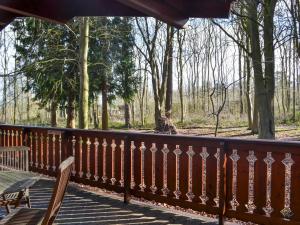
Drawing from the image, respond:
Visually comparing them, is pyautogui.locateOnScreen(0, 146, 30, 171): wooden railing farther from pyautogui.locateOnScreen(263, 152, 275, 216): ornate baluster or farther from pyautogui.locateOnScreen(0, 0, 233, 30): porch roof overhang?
pyautogui.locateOnScreen(263, 152, 275, 216): ornate baluster

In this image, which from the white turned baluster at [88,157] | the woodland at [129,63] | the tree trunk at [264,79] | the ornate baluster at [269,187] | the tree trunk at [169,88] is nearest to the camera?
the ornate baluster at [269,187]

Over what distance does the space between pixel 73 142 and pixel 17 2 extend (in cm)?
280

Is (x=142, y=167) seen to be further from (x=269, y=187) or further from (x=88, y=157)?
(x=269, y=187)

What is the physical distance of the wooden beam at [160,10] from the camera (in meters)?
3.80

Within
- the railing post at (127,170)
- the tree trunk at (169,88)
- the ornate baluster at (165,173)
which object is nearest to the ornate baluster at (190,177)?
the ornate baluster at (165,173)

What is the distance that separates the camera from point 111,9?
191 inches

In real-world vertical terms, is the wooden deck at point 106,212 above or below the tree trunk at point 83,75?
below

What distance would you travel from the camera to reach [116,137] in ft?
19.0

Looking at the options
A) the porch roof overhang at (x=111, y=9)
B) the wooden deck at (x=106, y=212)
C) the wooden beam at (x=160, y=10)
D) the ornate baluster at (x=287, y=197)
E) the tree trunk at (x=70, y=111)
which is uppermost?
the porch roof overhang at (x=111, y=9)

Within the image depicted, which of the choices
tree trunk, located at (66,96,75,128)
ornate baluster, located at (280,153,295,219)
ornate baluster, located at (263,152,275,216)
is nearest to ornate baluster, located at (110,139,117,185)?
ornate baluster, located at (263,152,275,216)

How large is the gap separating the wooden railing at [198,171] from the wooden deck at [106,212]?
0.15m

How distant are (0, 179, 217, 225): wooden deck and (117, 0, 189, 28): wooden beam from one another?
2.31 m

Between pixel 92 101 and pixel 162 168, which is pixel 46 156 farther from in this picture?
pixel 92 101

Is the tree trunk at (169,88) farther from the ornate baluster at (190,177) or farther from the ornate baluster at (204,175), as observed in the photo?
the ornate baluster at (204,175)
